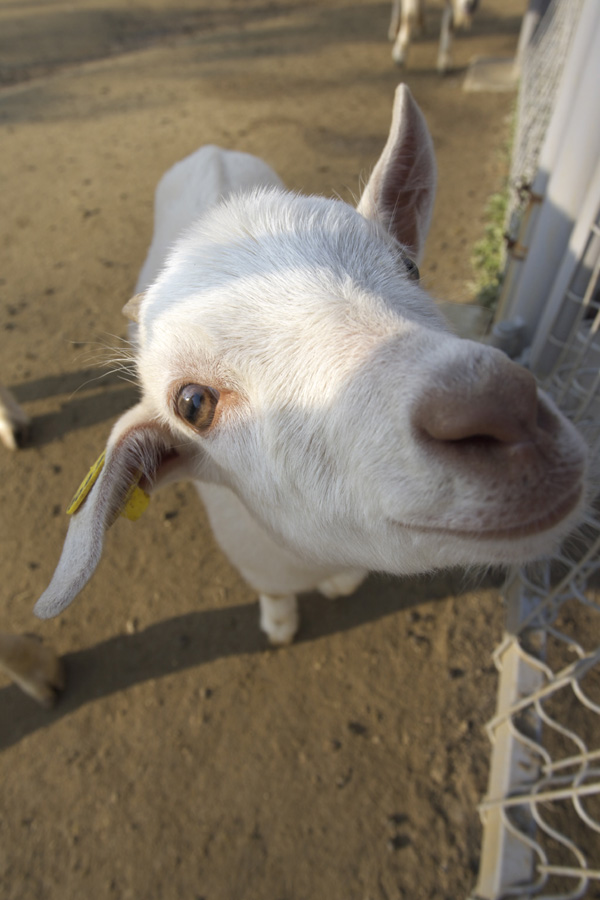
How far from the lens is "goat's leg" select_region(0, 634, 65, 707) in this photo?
2.68 m

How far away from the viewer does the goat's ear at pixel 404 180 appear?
1.86 m

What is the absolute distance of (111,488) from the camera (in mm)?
1539

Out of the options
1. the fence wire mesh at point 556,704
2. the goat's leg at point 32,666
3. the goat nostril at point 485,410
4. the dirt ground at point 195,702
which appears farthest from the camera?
the goat's leg at point 32,666

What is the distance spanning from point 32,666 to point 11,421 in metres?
1.98

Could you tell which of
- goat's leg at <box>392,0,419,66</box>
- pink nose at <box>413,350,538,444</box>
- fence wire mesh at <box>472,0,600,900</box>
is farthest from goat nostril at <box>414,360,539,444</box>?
goat's leg at <box>392,0,419,66</box>

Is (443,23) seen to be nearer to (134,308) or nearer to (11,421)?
(11,421)

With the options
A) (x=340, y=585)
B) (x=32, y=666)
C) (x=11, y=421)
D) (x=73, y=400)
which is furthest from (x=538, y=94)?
(x=32, y=666)

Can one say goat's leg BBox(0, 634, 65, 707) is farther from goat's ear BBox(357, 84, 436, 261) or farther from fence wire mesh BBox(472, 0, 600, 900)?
goat's ear BBox(357, 84, 436, 261)

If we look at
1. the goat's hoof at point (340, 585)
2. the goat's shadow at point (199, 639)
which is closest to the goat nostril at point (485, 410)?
the goat's hoof at point (340, 585)

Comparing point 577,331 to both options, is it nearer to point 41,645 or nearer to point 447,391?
point 447,391

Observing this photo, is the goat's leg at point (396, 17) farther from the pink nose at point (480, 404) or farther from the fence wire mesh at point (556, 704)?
the pink nose at point (480, 404)

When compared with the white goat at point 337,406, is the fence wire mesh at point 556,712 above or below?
below

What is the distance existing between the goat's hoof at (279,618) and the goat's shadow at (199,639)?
65 mm

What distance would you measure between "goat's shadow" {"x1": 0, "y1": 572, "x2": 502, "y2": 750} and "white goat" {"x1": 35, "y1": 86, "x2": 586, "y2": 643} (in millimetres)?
1505
